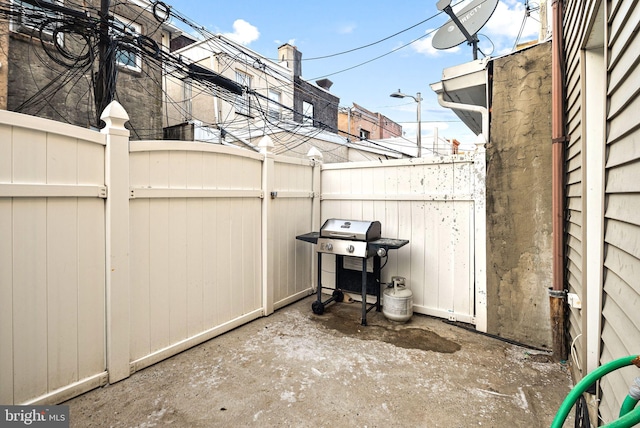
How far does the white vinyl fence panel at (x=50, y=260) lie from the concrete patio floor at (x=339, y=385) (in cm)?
29

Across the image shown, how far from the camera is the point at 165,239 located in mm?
2783

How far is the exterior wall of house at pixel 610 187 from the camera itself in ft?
3.82

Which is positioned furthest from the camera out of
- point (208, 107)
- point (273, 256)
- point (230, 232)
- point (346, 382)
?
point (208, 107)

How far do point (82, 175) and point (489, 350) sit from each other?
3650 mm

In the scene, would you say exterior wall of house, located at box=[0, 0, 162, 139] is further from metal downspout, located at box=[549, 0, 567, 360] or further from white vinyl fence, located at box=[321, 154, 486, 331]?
metal downspout, located at box=[549, 0, 567, 360]

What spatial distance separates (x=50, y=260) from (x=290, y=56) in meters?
10.5

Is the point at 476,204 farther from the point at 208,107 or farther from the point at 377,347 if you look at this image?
the point at 208,107

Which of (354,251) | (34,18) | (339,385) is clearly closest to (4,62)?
(34,18)

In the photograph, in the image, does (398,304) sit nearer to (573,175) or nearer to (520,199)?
(520,199)

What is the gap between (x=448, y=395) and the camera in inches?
90.4

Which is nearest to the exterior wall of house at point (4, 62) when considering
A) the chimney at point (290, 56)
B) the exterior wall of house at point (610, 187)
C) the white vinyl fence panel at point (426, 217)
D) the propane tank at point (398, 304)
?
the white vinyl fence panel at point (426, 217)

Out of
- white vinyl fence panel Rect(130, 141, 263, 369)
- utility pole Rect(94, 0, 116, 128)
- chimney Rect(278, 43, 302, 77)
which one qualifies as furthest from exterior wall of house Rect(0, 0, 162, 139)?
chimney Rect(278, 43, 302, 77)

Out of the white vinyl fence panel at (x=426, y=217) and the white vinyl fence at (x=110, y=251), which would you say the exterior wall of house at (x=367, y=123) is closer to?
the white vinyl fence panel at (x=426, y=217)

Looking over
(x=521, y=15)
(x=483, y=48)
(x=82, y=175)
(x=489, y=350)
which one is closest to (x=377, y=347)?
(x=489, y=350)
